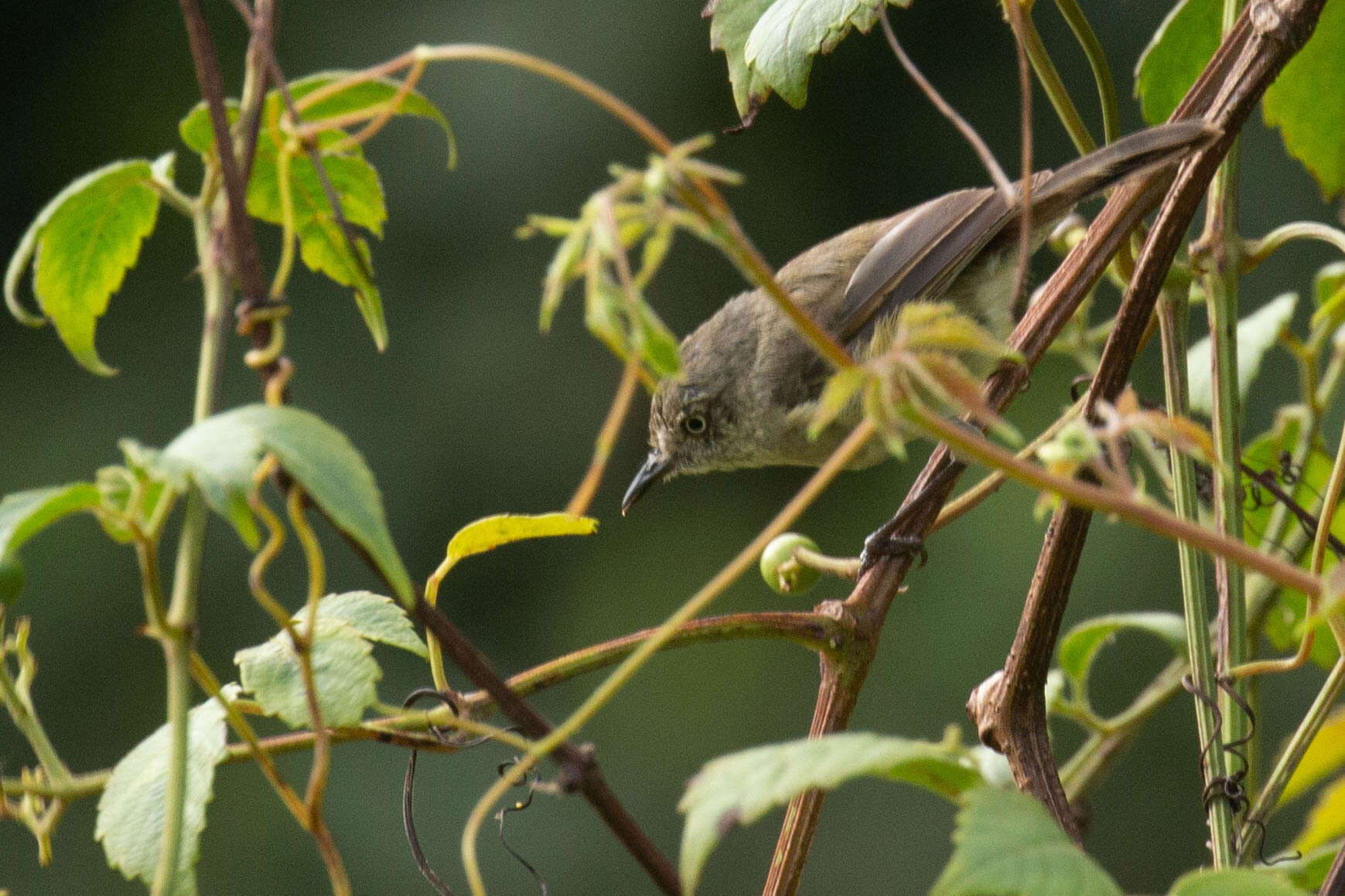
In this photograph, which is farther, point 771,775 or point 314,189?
point 314,189

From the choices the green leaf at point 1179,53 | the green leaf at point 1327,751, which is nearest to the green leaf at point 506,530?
the green leaf at point 1327,751

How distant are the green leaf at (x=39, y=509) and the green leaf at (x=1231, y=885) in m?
0.71

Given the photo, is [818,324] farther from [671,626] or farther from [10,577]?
[10,577]

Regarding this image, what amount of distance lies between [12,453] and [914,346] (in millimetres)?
5488

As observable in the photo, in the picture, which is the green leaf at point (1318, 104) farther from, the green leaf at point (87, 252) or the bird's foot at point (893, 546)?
the green leaf at point (87, 252)

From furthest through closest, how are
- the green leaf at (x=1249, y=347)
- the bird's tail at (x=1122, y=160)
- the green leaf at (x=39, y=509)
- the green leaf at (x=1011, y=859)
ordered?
the green leaf at (x=1249, y=347), the bird's tail at (x=1122, y=160), the green leaf at (x=39, y=509), the green leaf at (x=1011, y=859)

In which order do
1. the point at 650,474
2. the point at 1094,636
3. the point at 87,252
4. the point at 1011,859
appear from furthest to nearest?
the point at 650,474
the point at 1094,636
the point at 87,252
the point at 1011,859

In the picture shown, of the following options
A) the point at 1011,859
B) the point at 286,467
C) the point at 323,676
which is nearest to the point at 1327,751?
the point at 1011,859

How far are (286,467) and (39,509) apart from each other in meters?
0.18

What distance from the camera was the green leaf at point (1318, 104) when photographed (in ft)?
5.70

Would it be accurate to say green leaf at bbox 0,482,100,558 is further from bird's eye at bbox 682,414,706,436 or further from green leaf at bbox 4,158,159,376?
bird's eye at bbox 682,414,706,436

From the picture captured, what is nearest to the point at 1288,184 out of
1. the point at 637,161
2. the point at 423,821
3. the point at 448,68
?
the point at 637,161

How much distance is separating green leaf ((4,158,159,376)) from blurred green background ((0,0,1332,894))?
389cm

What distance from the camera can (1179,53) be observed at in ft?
5.71
